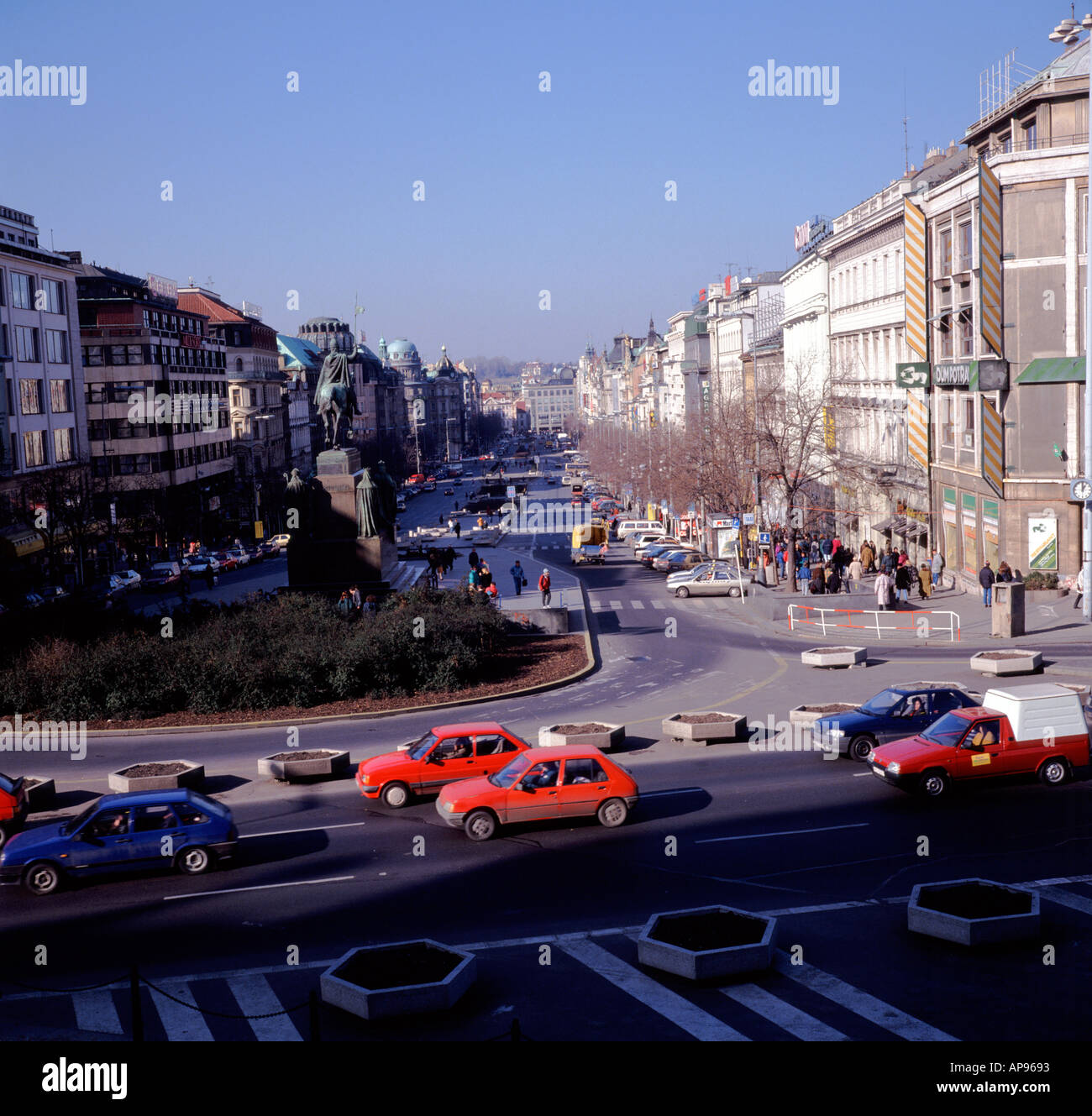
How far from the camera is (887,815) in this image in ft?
54.5

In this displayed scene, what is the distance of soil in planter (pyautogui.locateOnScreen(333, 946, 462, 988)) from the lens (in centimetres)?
1104

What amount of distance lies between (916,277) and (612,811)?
107ft

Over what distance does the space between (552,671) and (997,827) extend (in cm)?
1362

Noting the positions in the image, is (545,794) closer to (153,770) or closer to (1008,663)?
(153,770)

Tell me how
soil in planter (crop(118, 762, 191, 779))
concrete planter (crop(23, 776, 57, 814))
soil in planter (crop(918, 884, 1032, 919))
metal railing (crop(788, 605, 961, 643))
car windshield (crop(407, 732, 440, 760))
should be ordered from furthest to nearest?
metal railing (crop(788, 605, 961, 643))
soil in planter (crop(118, 762, 191, 779))
concrete planter (crop(23, 776, 57, 814))
car windshield (crop(407, 732, 440, 760))
soil in planter (crop(918, 884, 1032, 919))

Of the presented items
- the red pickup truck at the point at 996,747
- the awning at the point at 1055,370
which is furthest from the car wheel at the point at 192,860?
the awning at the point at 1055,370

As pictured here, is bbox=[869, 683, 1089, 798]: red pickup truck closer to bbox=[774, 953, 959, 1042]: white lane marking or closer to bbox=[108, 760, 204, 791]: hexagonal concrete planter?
bbox=[774, 953, 959, 1042]: white lane marking

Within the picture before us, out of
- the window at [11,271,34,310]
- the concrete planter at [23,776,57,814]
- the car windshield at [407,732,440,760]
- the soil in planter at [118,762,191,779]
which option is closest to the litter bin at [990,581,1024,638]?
the car windshield at [407,732,440,760]

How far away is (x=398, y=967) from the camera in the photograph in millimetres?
11312

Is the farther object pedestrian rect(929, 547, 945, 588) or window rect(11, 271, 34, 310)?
window rect(11, 271, 34, 310)

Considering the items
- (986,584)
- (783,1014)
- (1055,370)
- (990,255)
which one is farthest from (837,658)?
(783,1014)

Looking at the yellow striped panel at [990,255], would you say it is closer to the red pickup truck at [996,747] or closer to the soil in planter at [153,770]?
the red pickup truck at [996,747]
